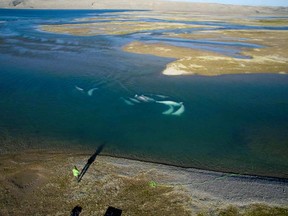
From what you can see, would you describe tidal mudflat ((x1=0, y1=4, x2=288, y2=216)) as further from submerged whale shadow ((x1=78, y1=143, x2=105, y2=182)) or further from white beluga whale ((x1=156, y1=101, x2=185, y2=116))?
submerged whale shadow ((x1=78, y1=143, x2=105, y2=182))

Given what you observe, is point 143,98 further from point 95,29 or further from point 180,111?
point 95,29

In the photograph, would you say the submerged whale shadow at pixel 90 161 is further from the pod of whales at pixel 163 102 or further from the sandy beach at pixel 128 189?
the pod of whales at pixel 163 102

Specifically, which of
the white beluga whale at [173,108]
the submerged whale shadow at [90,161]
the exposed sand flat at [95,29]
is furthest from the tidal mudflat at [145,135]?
the exposed sand flat at [95,29]

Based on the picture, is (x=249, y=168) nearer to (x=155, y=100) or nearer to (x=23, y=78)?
(x=155, y=100)

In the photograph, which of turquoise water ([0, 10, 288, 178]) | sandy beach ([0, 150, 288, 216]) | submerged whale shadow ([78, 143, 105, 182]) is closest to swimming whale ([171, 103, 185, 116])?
turquoise water ([0, 10, 288, 178])

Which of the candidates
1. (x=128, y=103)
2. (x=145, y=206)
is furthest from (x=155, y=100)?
(x=145, y=206)
